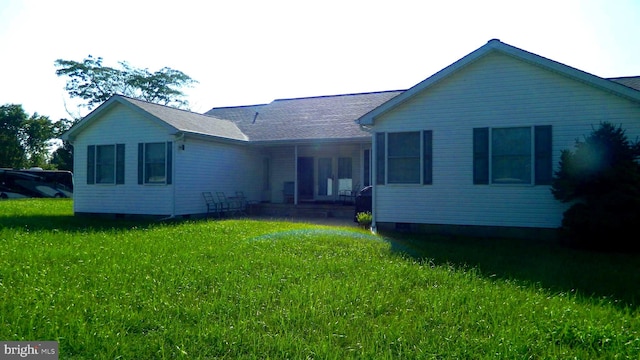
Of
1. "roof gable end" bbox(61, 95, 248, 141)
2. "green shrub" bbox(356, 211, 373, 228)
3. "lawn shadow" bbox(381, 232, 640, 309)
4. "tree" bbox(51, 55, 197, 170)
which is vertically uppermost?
"tree" bbox(51, 55, 197, 170)

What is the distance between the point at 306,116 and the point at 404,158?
8.18 meters

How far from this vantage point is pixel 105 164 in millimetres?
16078

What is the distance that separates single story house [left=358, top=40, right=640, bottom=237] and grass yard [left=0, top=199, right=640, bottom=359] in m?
2.42

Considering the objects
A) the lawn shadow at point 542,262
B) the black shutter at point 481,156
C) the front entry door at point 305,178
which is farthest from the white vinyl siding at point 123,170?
the black shutter at point 481,156

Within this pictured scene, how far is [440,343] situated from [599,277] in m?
3.95

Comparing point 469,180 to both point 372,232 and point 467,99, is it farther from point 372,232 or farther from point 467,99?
point 372,232

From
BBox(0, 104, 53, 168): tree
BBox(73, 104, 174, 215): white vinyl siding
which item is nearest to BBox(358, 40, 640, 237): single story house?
BBox(73, 104, 174, 215): white vinyl siding

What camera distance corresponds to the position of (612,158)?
359 inches

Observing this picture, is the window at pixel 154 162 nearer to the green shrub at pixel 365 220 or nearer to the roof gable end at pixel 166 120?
the roof gable end at pixel 166 120

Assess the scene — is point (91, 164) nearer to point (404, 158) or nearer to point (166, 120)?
point (166, 120)

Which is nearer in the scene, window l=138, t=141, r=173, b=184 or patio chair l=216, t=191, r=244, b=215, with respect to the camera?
window l=138, t=141, r=173, b=184

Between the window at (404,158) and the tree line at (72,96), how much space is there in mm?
36298

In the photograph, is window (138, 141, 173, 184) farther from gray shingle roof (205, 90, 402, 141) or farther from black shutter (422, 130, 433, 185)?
black shutter (422, 130, 433, 185)

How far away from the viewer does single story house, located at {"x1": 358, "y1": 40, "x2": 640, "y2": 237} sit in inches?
401
